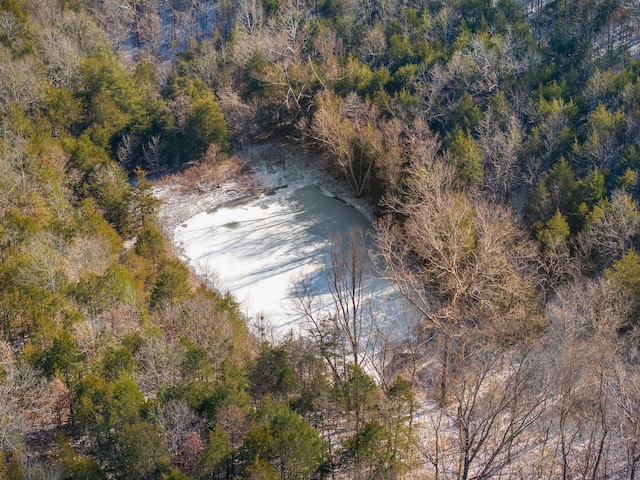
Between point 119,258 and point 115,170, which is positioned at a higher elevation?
point 115,170

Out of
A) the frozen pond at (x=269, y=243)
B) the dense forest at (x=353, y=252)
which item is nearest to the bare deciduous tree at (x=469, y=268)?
the dense forest at (x=353, y=252)

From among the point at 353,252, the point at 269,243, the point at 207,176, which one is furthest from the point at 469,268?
the point at 207,176

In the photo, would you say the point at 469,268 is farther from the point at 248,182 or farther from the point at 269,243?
the point at 248,182

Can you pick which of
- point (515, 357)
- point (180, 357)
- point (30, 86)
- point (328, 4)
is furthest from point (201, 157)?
point (515, 357)

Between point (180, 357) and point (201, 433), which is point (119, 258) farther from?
point (201, 433)

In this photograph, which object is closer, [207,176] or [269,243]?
[269,243]

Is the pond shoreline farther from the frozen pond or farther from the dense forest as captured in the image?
the dense forest
